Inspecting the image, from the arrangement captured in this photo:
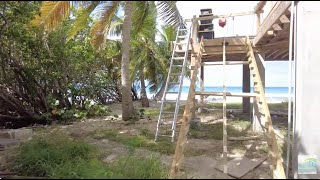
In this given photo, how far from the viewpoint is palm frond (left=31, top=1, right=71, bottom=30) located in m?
8.02

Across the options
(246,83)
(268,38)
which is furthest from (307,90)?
(246,83)

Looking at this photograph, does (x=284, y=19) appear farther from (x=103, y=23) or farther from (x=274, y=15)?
(x=103, y=23)

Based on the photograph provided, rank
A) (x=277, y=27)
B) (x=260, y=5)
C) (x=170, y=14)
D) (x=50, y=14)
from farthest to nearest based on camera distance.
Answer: (x=170, y=14) < (x=50, y=14) < (x=260, y=5) < (x=277, y=27)

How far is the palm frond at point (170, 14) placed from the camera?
9.97 meters

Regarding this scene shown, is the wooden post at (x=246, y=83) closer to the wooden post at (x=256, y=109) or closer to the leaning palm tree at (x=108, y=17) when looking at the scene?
the wooden post at (x=256, y=109)

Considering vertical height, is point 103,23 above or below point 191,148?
above

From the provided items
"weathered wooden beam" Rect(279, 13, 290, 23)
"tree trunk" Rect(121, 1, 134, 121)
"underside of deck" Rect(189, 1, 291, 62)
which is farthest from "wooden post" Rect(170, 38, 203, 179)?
"tree trunk" Rect(121, 1, 134, 121)

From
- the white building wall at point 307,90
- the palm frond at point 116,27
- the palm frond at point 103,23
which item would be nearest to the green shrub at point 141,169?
the white building wall at point 307,90

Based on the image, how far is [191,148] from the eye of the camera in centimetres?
838

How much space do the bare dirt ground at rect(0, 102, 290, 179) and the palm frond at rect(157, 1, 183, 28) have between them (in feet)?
11.8

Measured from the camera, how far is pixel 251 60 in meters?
9.05

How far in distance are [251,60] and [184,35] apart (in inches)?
111

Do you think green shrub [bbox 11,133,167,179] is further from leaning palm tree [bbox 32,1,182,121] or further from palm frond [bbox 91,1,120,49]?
palm frond [bbox 91,1,120,49]

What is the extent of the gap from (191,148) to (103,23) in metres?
5.28
